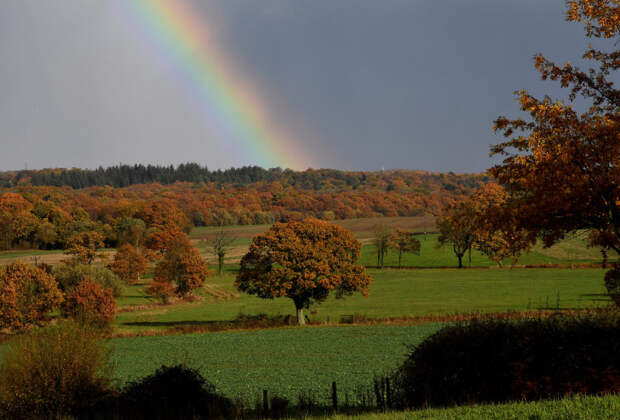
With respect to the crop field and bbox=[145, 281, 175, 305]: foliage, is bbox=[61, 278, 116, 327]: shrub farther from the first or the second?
bbox=[145, 281, 175, 305]: foliage

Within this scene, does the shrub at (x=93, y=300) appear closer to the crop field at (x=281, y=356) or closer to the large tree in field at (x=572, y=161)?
the crop field at (x=281, y=356)

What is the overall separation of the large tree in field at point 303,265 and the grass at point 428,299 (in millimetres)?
4686

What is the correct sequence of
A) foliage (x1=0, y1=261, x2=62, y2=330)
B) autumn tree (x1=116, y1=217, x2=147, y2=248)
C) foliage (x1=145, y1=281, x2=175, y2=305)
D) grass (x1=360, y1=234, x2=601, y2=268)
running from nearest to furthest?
foliage (x1=0, y1=261, x2=62, y2=330)
foliage (x1=145, y1=281, x2=175, y2=305)
grass (x1=360, y1=234, x2=601, y2=268)
autumn tree (x1=116, y1=217, x2=147, y2=248)

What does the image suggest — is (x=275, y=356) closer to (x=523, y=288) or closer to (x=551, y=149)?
(x=551, y=149)

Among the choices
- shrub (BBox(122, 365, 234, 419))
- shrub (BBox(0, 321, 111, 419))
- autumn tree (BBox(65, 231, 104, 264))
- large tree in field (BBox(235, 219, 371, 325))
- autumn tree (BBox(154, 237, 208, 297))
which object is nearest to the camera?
shrub (BBox(122, 365, 234, 419))

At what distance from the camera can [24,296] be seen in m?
68.9

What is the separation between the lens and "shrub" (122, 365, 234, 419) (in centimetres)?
1730

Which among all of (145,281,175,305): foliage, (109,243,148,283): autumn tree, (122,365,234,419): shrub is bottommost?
(145,281,175,305): foliage

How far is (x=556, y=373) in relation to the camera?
48.8 ft

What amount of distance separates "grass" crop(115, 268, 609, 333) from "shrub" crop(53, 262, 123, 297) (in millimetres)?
3399

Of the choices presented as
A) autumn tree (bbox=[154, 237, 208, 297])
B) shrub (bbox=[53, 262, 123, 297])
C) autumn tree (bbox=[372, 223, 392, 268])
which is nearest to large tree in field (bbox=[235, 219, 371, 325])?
autumn tree (bbox=[154, 237, 208, 297])

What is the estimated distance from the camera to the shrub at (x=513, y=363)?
48.1 feet

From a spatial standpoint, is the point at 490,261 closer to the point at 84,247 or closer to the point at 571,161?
the point at 84,247

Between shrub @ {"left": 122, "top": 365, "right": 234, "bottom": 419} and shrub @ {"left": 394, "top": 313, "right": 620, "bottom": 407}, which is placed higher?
shrub @ {"left": 394, "top": 313, "right": 620, "bottom": 407}
